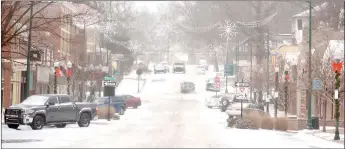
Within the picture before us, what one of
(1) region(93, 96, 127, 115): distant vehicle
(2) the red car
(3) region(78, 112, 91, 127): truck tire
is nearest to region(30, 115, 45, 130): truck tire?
(3) region(78, 112, 91, 127): truck tire

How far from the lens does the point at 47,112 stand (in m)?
34.9

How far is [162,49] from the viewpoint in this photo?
18038cm

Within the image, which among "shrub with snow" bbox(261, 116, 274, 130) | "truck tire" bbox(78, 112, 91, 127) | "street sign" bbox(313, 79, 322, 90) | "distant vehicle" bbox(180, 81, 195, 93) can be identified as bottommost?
"shrub with snow" bbox(261, 116, 274, 130)

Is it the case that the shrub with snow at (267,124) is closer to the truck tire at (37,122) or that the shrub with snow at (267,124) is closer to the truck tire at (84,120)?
the truck tire at (84,120)

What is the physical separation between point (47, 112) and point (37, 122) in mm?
796

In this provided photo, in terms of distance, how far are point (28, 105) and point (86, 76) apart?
37.2 metres

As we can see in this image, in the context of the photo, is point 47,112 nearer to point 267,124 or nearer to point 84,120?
point 84,120

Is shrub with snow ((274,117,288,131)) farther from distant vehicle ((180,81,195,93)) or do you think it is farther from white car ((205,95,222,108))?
distant vehicle ((180,81,195,93))

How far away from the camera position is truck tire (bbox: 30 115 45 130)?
34.2 meters

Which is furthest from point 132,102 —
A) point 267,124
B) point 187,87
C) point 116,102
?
point 187,87

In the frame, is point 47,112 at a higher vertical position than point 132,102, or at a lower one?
higher

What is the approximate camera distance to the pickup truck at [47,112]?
3375 cm

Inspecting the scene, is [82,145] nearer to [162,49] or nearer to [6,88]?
[6,88]

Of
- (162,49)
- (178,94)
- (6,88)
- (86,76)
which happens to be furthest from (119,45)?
(162,49)
